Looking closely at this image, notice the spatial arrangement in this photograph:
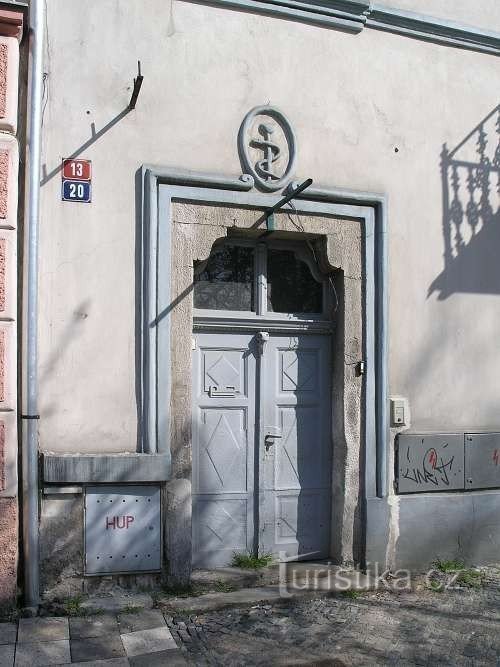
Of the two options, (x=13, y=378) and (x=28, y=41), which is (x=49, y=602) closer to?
(x=13, y=378)

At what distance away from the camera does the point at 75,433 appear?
5008 millimetres

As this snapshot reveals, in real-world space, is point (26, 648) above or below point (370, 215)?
below

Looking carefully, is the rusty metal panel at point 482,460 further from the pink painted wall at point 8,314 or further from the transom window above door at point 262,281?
the pink painted wall at point 8,314

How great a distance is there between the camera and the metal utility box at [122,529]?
4.98 m

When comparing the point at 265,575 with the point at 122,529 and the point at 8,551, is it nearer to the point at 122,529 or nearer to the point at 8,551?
the point at 122,529

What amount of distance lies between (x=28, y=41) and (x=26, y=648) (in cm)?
394

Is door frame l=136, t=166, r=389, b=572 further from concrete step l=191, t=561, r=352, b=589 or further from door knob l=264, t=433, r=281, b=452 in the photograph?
door knob l=264, t=433, r=281, b=452

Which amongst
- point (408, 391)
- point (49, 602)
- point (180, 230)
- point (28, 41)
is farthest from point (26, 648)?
point (28, 41)

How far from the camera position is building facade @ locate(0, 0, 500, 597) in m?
5.05

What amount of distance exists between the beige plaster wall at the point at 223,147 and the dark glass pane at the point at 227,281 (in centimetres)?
66

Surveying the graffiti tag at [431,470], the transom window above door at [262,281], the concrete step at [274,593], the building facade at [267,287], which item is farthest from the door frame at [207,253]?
the concrete step at [274,593]

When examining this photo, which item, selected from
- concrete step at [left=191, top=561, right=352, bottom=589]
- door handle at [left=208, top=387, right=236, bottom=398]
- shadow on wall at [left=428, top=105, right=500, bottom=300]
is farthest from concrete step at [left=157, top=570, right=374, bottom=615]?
shadow on wall at [left=428, top=105, right=500, bottom=300]

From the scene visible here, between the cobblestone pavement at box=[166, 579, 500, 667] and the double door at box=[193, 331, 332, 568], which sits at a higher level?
the double door at box=[193, 331, 332, 568]

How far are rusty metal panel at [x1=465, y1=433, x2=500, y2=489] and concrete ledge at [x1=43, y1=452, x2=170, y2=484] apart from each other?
2.67 metres
